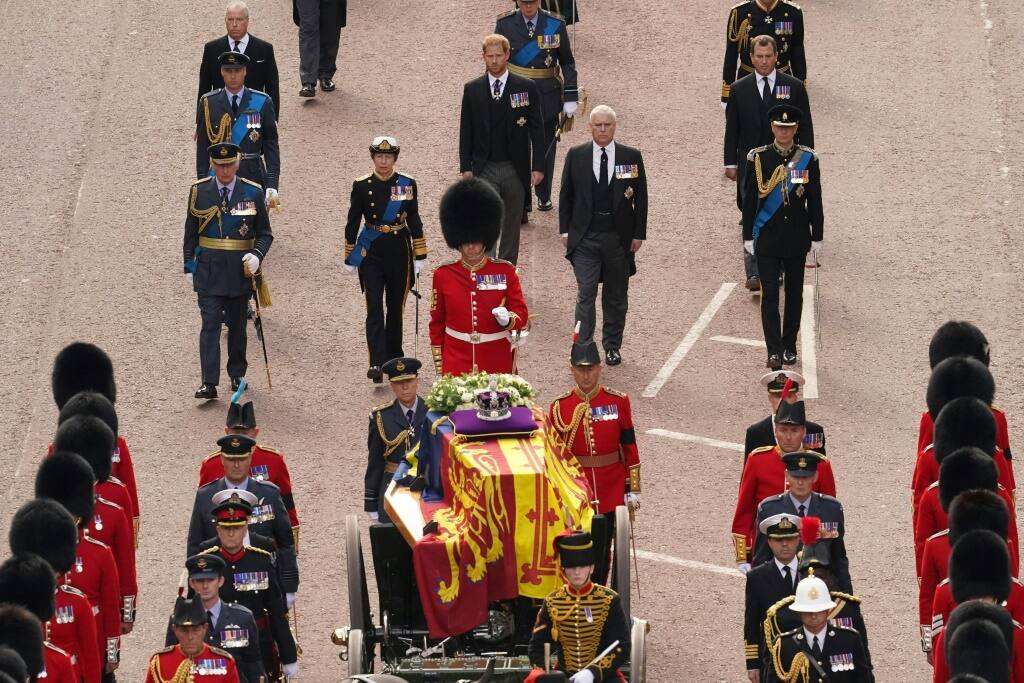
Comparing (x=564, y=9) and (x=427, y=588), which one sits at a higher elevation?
(x=564, y=9)

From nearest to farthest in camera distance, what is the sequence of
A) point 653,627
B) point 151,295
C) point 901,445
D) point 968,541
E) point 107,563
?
point 968,541, point 107,563, point 653,627, point 901,445, point 151,295

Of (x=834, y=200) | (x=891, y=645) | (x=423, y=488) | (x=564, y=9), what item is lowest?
(x=891, y=645)

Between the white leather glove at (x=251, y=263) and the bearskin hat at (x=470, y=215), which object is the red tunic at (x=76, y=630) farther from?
the white leather glove at (x=251, y=263)

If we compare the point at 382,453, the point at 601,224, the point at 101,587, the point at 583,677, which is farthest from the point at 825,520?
the point at 601,224

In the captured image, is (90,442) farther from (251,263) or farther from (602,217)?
(602,217)

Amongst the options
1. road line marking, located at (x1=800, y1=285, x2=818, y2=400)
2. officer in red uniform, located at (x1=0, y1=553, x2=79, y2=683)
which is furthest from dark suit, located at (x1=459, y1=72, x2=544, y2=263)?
officer in red uniform, located at (x1=0, y1=553, x2=79, y2=683)

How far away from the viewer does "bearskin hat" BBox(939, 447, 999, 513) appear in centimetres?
1449

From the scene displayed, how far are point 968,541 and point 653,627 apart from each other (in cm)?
269

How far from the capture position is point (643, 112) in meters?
22.7

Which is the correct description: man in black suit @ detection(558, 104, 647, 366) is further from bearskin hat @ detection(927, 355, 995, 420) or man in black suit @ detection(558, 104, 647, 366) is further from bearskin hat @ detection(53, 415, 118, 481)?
bearskin hat @ detection(53, 415, 118, 481)

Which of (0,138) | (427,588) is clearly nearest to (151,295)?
(0,138)

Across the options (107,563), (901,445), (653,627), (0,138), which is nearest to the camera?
(107,563)

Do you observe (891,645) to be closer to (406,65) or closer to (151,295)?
(151,295)

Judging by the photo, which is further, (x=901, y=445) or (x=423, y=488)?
(x=901, y=445)
